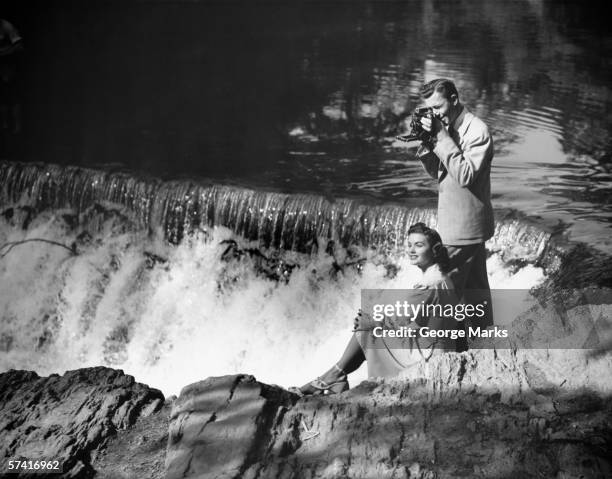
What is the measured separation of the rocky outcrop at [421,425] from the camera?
10.2 ft

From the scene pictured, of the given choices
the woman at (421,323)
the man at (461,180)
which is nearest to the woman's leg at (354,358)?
the woman at (421,323)

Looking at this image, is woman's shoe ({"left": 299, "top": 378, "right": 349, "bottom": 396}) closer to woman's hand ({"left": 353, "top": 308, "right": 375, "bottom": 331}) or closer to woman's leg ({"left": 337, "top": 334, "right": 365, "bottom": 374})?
woman's leg ({"left": 337, "top": 334, "right": 365, "bottom": 374})

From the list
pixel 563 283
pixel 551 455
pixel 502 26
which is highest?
pixel 551 455

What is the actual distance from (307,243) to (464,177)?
2483 millimetres

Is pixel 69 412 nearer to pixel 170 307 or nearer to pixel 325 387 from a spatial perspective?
pixel 325 387

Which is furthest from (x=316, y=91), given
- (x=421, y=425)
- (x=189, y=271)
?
(x=421, y=425)

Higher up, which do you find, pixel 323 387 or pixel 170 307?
pixel 323 387

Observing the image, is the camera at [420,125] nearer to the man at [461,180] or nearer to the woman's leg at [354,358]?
the man at [461,180]

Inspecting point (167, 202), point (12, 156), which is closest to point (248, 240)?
point (167, 202)

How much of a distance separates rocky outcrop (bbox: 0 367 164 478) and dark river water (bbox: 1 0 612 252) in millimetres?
2870

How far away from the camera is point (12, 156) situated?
7.69m

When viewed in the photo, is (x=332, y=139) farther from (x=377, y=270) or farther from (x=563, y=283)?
(x=563, y=283)

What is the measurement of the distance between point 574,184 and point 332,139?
2514mm

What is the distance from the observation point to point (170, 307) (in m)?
6.20
